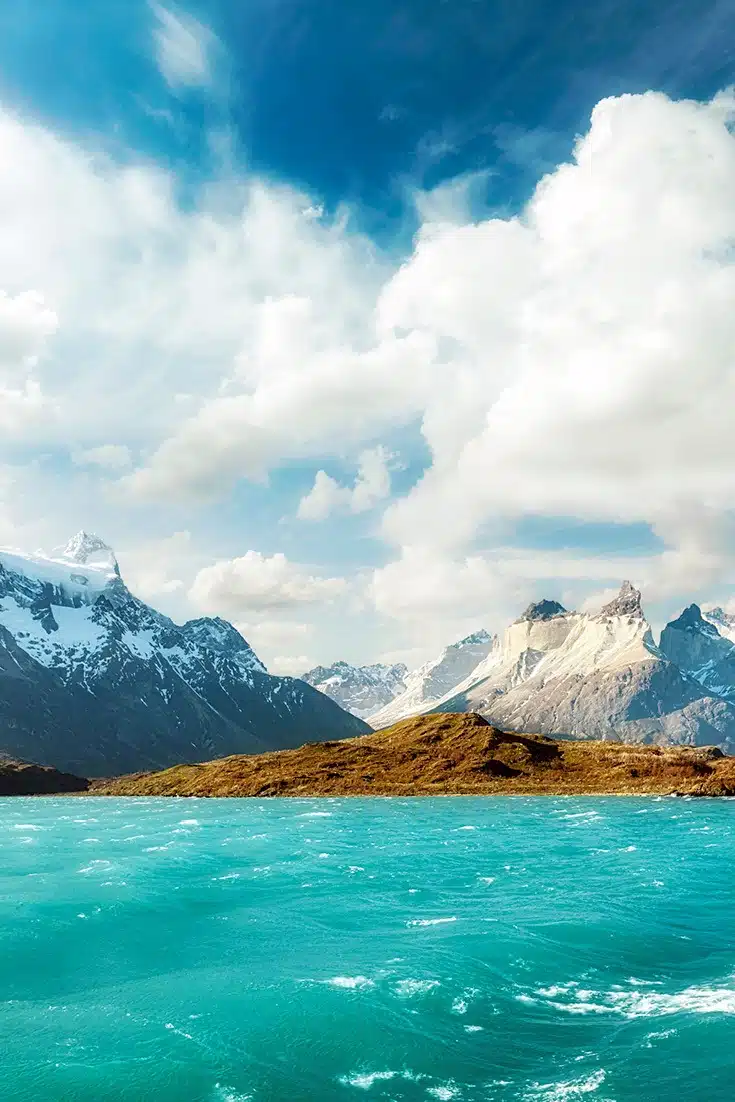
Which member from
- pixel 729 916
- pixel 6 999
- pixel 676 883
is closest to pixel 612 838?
pixel 676 883

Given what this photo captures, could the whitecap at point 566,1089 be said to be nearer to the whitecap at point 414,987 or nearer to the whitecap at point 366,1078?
the whitecap at point 366,1078

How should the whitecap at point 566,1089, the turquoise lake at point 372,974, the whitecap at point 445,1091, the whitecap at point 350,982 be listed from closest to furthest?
1. the whitecap at point 566,1089
2. the whitecap at point 445,1091
3. the turquoise lake at point 372,974
4. the whitecap at point 350,982

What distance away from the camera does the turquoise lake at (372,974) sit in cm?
3098

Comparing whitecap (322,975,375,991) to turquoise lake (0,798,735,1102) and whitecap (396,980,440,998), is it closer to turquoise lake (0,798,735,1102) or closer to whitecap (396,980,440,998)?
turquoise lake (0,798,735,1102)

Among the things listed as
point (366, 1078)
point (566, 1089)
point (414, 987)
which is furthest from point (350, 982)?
point (566, 1089)

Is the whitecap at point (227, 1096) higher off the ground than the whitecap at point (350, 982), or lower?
higher

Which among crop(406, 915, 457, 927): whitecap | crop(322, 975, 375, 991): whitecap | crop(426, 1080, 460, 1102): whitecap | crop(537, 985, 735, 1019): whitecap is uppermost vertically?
crop(426, 1080, 460, 1102): whitecap

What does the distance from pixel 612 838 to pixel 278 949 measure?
211 feet

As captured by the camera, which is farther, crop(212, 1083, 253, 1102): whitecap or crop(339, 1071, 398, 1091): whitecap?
crop(339, 1071, 398, 1091): whitecap

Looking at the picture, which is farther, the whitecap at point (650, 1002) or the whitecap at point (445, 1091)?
the whitecap at point (650, 1002)

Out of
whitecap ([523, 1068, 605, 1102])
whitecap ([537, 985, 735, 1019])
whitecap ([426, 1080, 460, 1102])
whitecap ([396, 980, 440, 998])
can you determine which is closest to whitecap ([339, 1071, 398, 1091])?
whitecap ([426, 1080, 460, 1102])

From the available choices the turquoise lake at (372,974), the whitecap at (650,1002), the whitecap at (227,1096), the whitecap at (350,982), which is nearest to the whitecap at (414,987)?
the turquoise lake at (372,974)

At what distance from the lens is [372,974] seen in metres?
43.4

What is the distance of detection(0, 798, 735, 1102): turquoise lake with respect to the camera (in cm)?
3098
